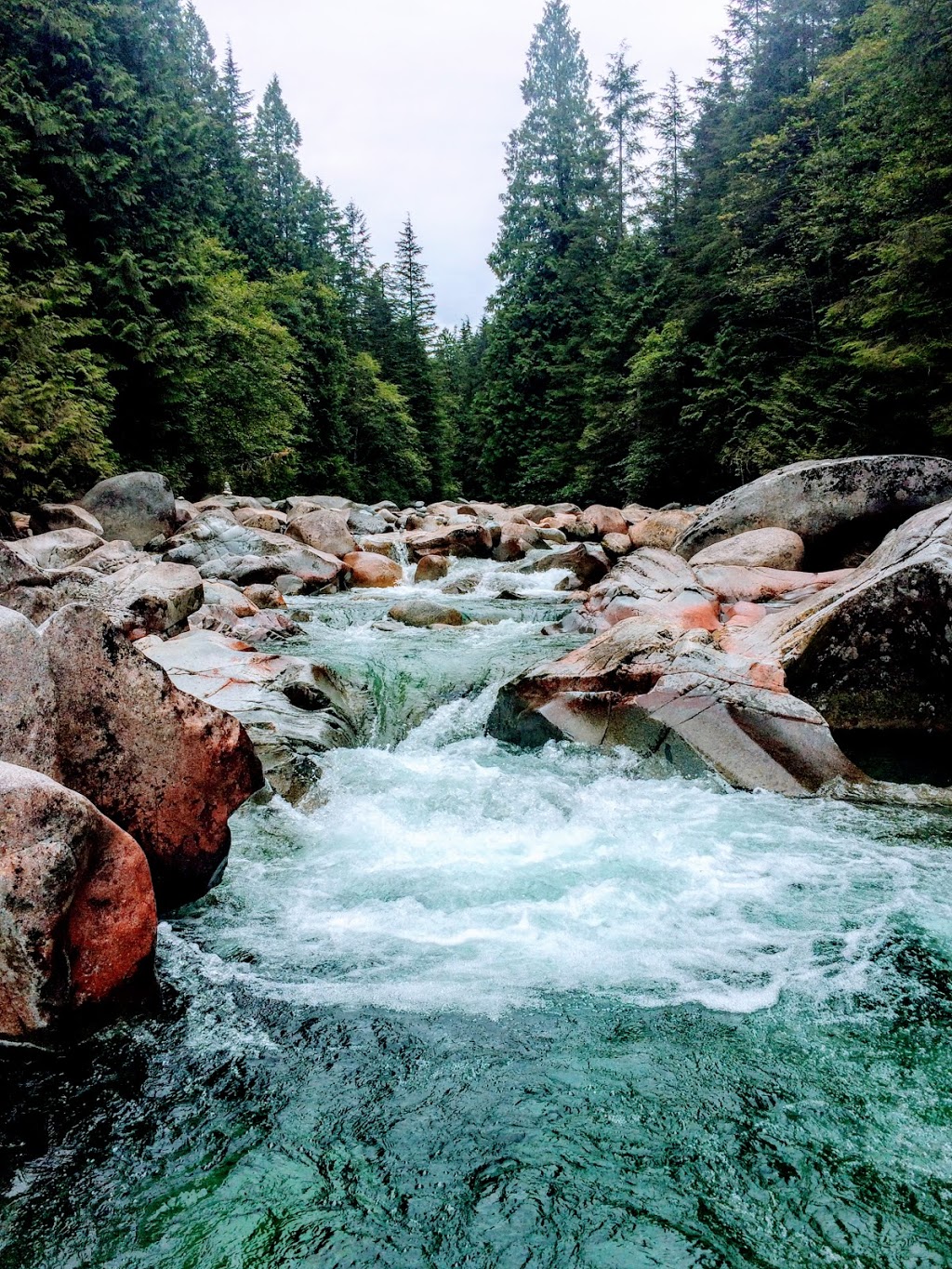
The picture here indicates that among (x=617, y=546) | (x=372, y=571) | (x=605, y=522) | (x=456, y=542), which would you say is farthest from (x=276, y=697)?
(x=605, y=522)

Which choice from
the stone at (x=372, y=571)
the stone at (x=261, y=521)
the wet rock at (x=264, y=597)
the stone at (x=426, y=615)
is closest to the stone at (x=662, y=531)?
the stone at (x=372, y=571)

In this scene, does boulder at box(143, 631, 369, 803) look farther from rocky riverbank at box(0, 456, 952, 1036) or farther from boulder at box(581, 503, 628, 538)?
boulder at box(581, 503, 628, 538)

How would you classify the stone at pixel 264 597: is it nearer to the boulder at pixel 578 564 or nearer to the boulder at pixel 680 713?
the boulder at pixel 578 564

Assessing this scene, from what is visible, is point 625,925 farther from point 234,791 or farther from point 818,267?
point 818,267

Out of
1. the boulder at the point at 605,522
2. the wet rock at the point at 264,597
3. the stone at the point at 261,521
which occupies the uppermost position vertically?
the stone at the point at 261,521

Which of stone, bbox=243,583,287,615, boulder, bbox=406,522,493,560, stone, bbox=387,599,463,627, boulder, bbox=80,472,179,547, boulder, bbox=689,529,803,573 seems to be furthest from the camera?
boulder, bbox=406,522,493,560

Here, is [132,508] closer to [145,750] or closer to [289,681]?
[289,681]

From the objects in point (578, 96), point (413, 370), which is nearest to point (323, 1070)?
point (413, 370)

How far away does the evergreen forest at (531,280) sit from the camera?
1349 cm

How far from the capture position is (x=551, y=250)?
34781mm

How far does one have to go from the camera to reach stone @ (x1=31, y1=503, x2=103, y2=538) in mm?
Result: 12680

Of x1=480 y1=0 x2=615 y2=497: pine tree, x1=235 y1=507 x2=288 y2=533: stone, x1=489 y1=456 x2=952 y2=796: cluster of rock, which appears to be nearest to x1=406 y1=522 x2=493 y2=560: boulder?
x1=235 y1=507 x2=288 y2=533: stone

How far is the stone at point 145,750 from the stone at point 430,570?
1097 cm

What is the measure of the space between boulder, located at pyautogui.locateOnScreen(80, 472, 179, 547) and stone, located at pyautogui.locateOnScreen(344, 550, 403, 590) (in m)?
3.71
